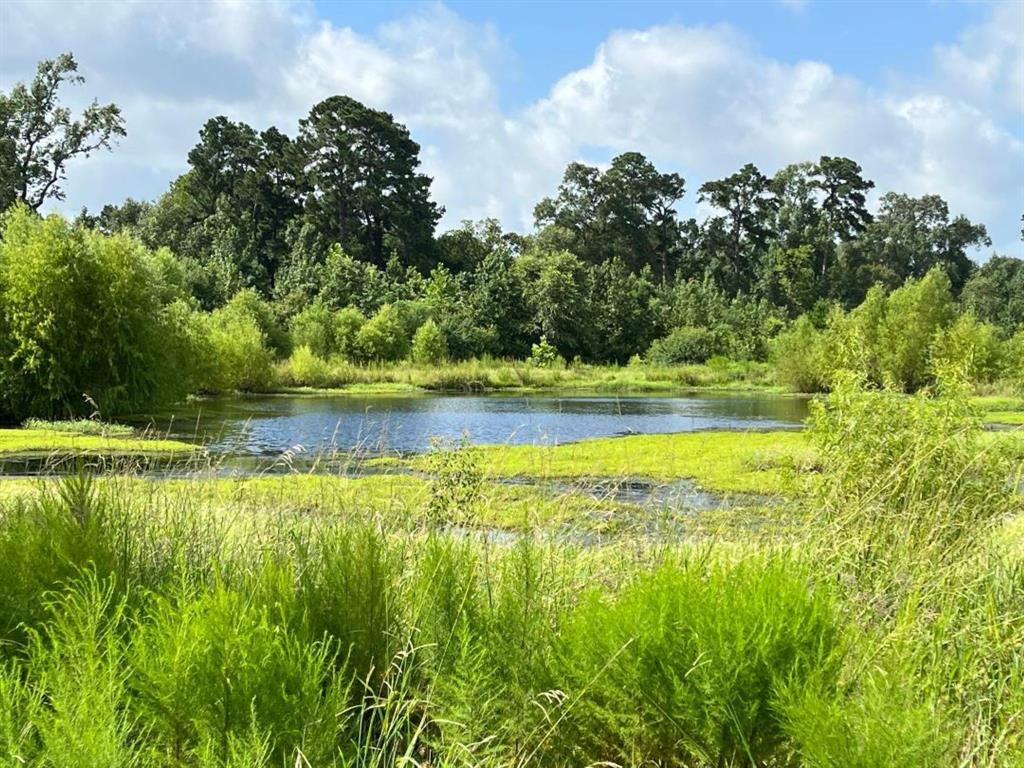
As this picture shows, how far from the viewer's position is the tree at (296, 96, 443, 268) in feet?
220

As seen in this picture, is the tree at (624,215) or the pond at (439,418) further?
the tree at (624,215)

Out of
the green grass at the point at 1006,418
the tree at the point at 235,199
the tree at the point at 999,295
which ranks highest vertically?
the tree at the point at 235,199

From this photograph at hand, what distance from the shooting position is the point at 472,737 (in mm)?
2711

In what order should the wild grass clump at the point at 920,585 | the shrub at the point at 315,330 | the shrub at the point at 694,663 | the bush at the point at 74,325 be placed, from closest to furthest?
the wild grass clump at the point at 920,585 < the shrub at the point at 694,663 < the bush at the point at 74,325 < the shrub at the point at 315,330

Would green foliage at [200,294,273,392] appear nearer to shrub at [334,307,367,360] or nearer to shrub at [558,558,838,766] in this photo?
shrub at [334,307,367,360]

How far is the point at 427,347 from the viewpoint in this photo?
50.9 m

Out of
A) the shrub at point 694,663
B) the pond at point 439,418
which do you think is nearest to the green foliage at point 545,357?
the pond at point 439,418

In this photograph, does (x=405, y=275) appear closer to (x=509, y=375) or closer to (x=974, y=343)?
(x=509, y=375)

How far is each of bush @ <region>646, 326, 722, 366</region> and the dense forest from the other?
172 millimetres

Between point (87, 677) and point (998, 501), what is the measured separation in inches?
229

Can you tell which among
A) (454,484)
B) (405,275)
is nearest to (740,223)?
(405,275)

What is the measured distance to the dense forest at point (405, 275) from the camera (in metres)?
25.4

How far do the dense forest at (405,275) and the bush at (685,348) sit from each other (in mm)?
172

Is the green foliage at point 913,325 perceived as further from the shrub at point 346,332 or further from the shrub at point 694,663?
the shrub at point 694,663
